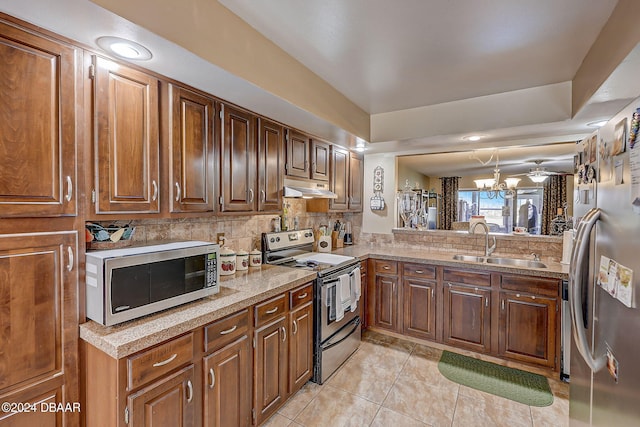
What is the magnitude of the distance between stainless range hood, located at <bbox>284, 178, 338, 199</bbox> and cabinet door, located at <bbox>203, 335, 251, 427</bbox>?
131 centimetres

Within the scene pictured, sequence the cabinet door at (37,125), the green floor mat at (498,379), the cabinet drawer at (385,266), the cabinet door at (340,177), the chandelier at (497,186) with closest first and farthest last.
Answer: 1. the cabinet door at (37,125)
2. the green floor mat at (498,379)
3. the cabinet drawer at (385,266)
4. the cabinet door at (340,177)
5. the chandelier at (497,186)

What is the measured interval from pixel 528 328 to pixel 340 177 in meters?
2.39

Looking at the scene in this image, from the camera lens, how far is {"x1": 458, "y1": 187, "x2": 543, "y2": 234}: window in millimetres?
5402

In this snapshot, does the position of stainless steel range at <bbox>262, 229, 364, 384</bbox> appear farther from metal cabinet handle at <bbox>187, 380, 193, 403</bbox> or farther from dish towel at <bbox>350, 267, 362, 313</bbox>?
metal cabinet handle at <bbox>187, 380, 193, 403</bbox>

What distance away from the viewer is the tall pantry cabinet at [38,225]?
1141 millimetres

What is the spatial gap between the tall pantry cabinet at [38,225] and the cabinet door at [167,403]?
332 millimetres

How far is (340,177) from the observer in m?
3.56

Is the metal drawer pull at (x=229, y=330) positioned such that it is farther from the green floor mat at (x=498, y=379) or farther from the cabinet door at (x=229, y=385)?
the green floor mat at (x=498, y=379)

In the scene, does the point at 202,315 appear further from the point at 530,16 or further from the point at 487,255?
the point at 487,255

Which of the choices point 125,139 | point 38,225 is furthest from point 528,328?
point 38,225

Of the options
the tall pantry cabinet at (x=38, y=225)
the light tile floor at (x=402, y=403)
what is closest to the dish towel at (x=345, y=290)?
the light tile floor at (x=402, y=403)

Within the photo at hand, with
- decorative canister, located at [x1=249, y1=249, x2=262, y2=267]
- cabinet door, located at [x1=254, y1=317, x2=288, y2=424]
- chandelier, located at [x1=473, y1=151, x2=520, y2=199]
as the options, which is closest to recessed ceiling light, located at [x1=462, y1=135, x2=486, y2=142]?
chandelier, located at [x1=473, y1=151, x2=520, y2=199]

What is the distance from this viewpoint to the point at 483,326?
9.28ft

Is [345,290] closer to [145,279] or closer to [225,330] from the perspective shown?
[225,330]
